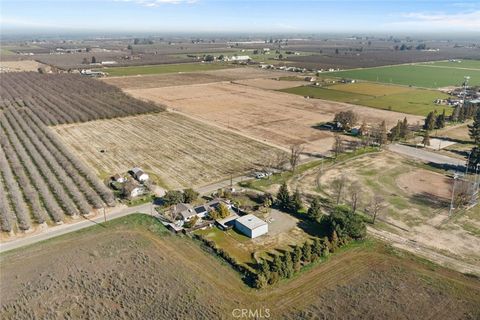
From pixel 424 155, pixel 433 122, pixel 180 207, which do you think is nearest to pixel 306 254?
pixel 180 207

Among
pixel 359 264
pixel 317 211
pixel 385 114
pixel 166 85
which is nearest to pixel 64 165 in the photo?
pixel 317 211

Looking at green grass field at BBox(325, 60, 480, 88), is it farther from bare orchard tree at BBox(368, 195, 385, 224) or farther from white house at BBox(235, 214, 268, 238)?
white house at BBox(235, 214, 268, 238)

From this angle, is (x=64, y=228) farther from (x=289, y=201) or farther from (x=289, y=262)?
(x=289, y=201)

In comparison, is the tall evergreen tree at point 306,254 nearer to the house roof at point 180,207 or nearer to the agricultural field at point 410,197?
the agricultural field at point 410,197

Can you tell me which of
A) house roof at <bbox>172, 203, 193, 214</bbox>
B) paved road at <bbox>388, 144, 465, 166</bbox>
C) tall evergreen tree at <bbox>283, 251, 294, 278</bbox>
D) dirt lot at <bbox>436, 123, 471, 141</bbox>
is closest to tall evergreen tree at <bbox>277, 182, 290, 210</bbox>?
house roof at <bbox>172, 203, 193, 214</bbox>

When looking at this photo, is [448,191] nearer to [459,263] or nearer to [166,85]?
[459,263]

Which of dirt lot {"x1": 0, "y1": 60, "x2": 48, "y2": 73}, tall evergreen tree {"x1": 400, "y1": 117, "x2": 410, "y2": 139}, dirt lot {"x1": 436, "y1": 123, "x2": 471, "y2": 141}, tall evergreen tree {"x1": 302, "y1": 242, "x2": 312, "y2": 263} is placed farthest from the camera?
dirt lot {"x1": 0, "y1": 60, "x2": 48, "y2": 73}

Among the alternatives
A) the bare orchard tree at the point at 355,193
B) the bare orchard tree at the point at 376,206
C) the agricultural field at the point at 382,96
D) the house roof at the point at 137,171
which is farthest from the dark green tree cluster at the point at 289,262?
the agricultural field at the point at 382,96
